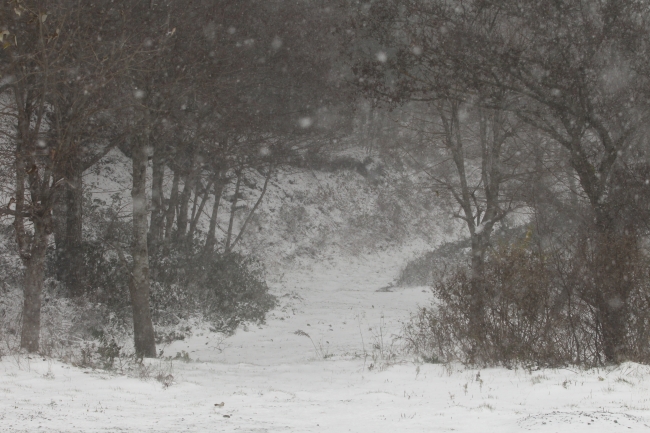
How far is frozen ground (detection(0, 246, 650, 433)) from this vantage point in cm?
493

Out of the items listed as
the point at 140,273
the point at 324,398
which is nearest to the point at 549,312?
the point at 324,398

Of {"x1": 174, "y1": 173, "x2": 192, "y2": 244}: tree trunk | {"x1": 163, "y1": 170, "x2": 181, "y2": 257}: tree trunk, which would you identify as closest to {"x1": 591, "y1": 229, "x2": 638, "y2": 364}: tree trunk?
{"x1": 163, "y1": 170, "x2": 181, "y2": 257}: tree trunk

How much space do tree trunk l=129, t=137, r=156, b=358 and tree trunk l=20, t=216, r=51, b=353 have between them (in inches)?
64.5

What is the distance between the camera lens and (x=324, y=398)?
6.66 m

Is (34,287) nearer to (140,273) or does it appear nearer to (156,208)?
(140,273)

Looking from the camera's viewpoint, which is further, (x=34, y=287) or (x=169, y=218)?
(x=169, y=218)

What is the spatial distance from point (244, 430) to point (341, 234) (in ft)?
83.4

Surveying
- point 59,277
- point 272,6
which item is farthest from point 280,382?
point 272,6

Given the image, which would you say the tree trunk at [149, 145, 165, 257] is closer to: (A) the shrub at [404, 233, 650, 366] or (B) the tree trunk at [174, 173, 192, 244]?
(B) the tree trunk at [174, 173, 192, 244]

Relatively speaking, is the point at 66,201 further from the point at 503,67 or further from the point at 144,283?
the point at 503,67

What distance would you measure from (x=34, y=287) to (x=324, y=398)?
4.65 meters

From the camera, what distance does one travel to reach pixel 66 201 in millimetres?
13656

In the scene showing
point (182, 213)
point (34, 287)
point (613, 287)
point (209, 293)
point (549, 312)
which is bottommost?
point (549, 312)

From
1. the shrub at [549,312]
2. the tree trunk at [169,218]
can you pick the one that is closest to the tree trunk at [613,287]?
the shrub at [549,312]
